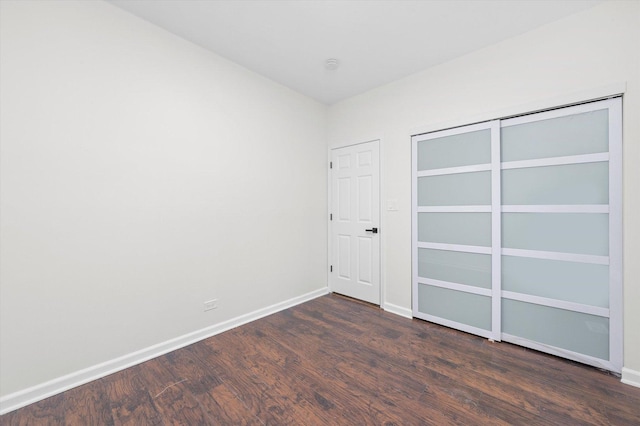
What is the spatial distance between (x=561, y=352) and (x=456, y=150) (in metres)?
2.02

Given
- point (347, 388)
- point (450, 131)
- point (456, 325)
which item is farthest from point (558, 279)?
point (347, 388)

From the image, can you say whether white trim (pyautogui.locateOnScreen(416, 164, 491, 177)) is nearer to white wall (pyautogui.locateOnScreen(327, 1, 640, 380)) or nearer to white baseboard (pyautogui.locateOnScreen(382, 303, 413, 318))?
white wall (pyautogui.locateOnScreen(327, 1, 640, 380))

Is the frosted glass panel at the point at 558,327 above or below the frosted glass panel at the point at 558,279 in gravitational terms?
below

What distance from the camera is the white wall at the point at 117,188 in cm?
171

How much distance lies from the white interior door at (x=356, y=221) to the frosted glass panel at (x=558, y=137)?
4.67 ft

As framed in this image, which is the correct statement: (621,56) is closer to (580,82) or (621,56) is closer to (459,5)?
(580,82)

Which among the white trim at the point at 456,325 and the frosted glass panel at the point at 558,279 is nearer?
the frosted glass panel at the point at 558,279

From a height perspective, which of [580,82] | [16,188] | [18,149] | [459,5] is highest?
[459,5]

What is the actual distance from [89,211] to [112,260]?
1.35 ft

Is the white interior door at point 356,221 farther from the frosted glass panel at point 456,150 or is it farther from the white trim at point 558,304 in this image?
the white trim at point 558,304

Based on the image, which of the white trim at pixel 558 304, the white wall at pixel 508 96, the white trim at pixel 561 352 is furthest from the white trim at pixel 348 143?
the white trim at pixel 561 352

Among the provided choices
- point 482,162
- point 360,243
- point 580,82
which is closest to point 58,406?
point 360,243

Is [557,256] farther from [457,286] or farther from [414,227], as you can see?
[414,227]

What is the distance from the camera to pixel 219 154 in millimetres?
2721
